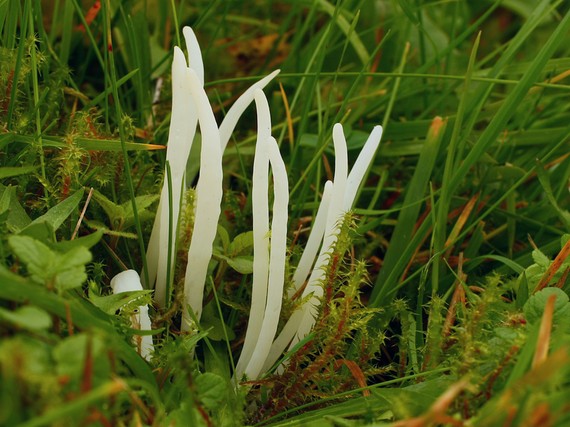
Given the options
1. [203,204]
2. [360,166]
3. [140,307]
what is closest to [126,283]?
[140,307]

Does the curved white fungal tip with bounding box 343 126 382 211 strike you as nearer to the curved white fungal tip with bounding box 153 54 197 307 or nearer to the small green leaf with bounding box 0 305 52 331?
the curved white fungal tip with bounding box 153 54 197 307

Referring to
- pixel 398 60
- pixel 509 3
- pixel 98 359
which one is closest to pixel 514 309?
pixel 98 359

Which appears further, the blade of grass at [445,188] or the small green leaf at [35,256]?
the blade of grass at [445,188]

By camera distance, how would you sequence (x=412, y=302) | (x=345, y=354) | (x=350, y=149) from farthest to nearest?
(x=350, y=149) → (x=412, y=302) → (x=345, y=354)

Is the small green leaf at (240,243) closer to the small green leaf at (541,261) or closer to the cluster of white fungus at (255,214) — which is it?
the cluster of white fungus at (255,214)

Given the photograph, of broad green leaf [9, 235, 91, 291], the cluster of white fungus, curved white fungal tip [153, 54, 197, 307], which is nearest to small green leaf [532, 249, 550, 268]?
the cluster of white fungus

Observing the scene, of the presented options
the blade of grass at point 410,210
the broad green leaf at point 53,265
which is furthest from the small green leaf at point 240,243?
the broad green leaf at point 53,265

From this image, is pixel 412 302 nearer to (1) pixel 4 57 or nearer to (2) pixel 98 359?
(2) pixel 98 359
